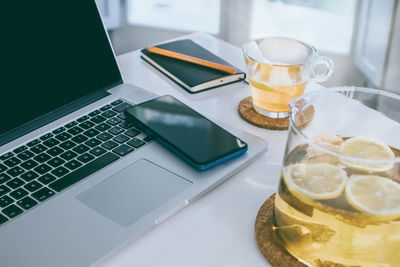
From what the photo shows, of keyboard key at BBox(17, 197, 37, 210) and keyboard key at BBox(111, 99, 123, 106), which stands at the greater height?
keyboard key at BBox(111, 99, 123, 106)

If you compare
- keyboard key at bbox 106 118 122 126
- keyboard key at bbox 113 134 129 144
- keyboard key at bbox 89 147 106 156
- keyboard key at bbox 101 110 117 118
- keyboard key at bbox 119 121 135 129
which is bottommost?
keyboard key at bbox 89 147 106 156

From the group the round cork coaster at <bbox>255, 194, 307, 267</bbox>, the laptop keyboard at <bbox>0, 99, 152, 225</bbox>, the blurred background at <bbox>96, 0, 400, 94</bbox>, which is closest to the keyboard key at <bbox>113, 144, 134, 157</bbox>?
the laptop keyboard at <bbox>0, 99, 152, 225</bbox>

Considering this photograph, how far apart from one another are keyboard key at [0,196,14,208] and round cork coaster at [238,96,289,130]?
401mm

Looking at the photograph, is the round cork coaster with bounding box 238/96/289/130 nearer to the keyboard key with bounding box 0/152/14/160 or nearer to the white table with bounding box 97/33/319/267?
the white table with bounding box 97/33/319/267

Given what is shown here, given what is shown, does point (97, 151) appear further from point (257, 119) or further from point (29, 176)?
point (257, 119)

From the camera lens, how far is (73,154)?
608mm

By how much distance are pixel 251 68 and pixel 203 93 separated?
0.14 meters

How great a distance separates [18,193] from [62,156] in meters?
0.09

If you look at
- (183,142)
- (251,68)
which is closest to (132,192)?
(183,142)

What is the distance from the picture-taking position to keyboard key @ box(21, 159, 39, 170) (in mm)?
579

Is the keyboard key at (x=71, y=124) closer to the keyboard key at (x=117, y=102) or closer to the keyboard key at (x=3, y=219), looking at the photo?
the keyboard key at (x=117, y=102)

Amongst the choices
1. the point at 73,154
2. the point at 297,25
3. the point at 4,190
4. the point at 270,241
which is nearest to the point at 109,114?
the point at 73,154

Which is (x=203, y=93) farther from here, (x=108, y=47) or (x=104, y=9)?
(x=104, y=9)

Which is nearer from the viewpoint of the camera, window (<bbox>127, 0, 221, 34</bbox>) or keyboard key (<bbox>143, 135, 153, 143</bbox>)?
keyboard key (<bbox>143, 135, 153, 143</bbox>)
